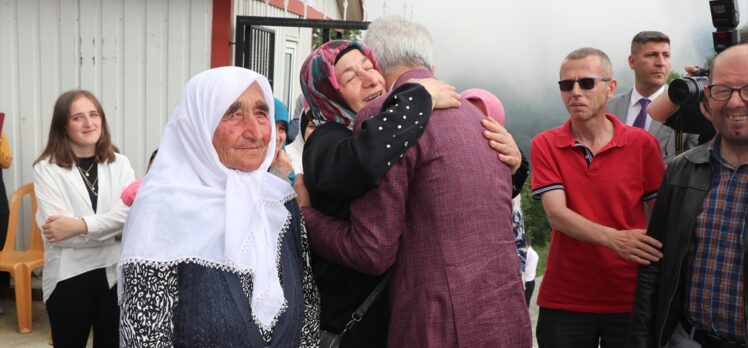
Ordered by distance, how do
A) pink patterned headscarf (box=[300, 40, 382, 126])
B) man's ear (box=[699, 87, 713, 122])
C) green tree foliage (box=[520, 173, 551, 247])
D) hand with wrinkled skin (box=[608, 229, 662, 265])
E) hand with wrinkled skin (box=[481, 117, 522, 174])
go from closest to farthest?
hand with wrinkled skin (box=[481, 117, 522, 174]) → pink patterned headscarf (box=[300, 40, 382, 126]) → man's ear (box=[699, 87, 713, 122]) → hand with wrinkled skin (box=[608, 229, 662, 265]) → green tree foliage (box=[520, 173, 551, 247])

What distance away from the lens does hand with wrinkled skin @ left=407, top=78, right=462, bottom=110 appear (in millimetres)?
2113

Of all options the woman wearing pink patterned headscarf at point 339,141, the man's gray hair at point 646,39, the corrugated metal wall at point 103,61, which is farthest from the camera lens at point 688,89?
the corrugated metal wall at point 103,61

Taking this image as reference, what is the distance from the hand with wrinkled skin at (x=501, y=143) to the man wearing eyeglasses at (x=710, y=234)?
777mm

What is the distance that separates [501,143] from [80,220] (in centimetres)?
263

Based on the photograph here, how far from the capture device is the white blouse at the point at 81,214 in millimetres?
3846

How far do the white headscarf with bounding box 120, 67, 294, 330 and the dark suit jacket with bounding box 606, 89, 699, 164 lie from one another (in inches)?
95.3

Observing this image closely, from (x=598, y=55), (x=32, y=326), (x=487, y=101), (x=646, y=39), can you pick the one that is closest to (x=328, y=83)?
(x=487, y=101)

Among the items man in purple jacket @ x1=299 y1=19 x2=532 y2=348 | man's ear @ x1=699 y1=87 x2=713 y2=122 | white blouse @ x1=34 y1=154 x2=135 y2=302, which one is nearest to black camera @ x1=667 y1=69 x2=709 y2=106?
man's ear @ x1=699 y1=87 x2=713 y2=122

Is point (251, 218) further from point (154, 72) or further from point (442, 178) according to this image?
point (154, 72)

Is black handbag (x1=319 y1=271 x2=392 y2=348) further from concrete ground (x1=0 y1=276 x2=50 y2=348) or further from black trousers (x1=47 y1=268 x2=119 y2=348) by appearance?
concrete ground (x1=0 y1=276 x2=50 y2=348)

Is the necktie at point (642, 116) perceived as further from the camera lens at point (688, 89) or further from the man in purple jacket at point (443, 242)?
the man in purple jacket at point (443, 242)

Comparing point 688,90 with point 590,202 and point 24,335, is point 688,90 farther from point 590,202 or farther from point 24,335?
point 24,335

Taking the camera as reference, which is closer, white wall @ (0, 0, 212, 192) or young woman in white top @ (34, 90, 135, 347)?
young woman in white top @ (34, 90, 135, 347)

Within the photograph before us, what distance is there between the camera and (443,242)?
6.74 feet
